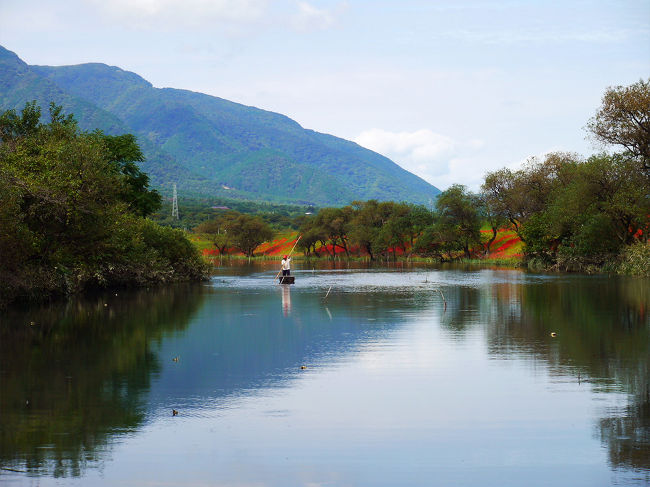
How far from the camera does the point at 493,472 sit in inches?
396

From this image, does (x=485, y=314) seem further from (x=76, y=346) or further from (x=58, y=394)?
(x=58, y=394)

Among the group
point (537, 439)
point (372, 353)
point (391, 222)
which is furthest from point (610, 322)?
point (391, 222)

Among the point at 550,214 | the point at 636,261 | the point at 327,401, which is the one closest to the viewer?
the point at 327,401

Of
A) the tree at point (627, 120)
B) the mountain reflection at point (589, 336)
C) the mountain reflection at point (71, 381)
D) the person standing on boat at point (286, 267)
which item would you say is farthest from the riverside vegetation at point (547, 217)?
the mountain reflection at point (71, 381)

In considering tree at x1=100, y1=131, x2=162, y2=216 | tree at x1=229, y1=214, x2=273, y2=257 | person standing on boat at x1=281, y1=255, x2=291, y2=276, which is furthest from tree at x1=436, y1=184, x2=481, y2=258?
person standing on boat at x1=281, y1=255, x2=291, y2=276

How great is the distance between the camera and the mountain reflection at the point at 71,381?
11.2m

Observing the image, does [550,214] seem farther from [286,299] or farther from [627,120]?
[286,299]

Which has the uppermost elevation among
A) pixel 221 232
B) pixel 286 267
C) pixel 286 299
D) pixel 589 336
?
pixel 221 232

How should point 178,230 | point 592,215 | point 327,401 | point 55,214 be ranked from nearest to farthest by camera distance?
point 327,401, point 55,214, point 178,230, point 592,215

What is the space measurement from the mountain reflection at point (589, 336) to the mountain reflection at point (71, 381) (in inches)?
316

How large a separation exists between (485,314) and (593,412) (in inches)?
730

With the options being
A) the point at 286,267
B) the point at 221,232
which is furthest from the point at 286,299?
the point at 221,232

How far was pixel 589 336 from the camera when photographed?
76.6ft

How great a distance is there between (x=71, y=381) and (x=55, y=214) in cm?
2087
